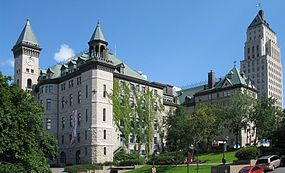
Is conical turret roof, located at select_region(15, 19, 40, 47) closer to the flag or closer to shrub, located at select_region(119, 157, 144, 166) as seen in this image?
the flag

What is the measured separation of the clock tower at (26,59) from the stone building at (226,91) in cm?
3778

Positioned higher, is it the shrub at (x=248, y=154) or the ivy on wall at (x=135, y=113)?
the ivy on wall at (x=135, y=113)

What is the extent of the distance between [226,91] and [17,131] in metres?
59.8

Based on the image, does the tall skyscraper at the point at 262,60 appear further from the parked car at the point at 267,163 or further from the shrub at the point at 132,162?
the parked car at the point at 267,163

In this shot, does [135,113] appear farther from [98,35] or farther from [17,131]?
[17,131]

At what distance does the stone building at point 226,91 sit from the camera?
78125 millimetres

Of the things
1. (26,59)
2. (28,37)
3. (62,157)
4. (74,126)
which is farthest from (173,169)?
(28,37)

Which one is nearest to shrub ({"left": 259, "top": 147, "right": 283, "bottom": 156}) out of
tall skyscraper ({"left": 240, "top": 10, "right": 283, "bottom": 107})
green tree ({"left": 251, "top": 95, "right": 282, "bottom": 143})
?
green tree ({"left": 251, "top": 95, "right": 282, "bottom": 143})

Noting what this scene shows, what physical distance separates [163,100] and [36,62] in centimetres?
3044

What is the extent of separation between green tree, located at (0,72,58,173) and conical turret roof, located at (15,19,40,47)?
50851 millimetres

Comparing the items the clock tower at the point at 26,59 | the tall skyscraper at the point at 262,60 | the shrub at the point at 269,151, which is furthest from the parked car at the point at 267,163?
the tall skyscraper at the point at 262,60

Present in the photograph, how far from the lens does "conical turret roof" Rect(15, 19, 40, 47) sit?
79375mm

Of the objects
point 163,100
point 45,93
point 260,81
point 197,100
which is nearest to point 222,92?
point 197,100

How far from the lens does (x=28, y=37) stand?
8012 cm
